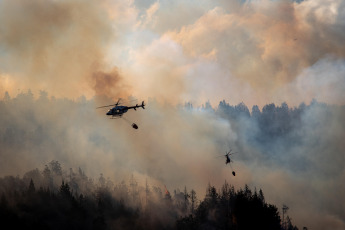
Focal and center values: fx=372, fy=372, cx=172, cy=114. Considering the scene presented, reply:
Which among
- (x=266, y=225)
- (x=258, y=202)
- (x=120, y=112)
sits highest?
→ (x=120, y=112)

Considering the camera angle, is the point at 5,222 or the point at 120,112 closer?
the point at 120,112

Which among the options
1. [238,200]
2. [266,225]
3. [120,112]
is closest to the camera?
[120,112]

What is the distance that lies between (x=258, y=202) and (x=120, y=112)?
95.1 m

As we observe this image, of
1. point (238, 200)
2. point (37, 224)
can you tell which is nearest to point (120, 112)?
point (238, 200)

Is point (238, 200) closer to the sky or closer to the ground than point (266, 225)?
closer to the sky

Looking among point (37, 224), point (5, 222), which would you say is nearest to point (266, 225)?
point (37, 224)

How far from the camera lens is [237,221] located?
18712 centimetres

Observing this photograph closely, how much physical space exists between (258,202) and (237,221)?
14311 millimetres

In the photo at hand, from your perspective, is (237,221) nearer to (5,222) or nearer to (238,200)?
(238,200)

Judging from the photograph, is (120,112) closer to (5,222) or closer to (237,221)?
(237,221)

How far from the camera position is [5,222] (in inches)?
7584

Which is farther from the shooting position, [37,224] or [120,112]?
[37,224]

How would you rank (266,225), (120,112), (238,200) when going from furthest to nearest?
(238,200) < (266,225) < (120,112)

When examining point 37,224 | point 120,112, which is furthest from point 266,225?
point 37,224
